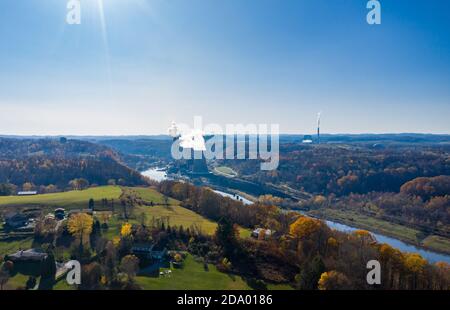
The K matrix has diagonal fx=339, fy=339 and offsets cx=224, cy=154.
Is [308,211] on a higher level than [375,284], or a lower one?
lower

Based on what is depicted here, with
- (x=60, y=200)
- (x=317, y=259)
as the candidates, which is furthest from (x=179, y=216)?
(x=317, y=259)

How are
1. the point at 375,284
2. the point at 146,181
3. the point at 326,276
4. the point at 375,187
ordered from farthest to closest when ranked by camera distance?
the point at 375,187, the point at 146,181, the point at 375,284, the point at 326,276

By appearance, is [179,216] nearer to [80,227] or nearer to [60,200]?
[80,227]

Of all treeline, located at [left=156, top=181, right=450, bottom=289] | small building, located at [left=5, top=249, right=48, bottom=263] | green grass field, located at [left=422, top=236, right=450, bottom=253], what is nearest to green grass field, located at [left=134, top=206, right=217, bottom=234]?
treeline, located at [left=156, top=181, right=450, bottom=289]

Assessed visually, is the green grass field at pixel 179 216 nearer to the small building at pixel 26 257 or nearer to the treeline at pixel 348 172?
the small building at pixel 26 257
